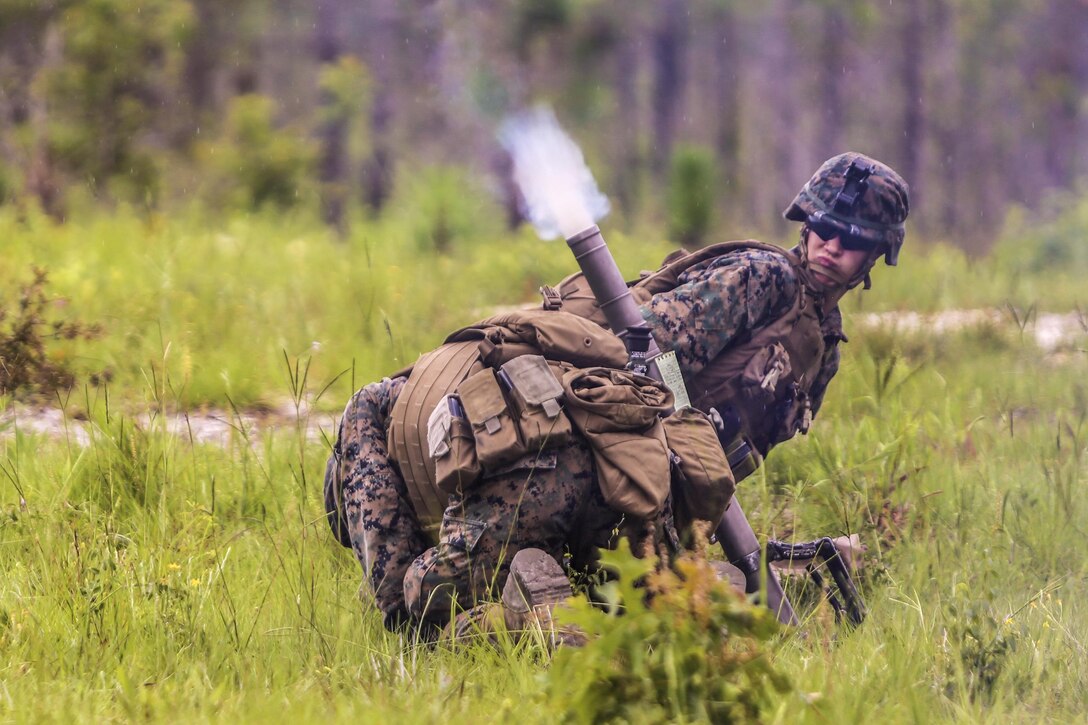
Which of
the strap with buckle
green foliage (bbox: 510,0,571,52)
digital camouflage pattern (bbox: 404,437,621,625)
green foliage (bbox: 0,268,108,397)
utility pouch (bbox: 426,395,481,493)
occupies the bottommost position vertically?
digital camouflage pattern (bbox: 404,437,621,625)

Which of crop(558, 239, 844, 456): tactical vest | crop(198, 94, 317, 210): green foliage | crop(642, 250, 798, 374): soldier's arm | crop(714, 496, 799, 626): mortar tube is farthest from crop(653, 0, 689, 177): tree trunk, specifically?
crop(714, 496, 799, 626): mortar tube

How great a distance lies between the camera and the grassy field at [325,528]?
3.04 metres

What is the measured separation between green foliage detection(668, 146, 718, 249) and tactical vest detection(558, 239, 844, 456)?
7099 mm

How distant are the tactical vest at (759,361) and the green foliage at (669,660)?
1589 mm

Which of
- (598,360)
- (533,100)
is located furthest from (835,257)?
(533,100)

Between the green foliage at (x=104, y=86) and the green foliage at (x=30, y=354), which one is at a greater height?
the green foliage at (x=104, y=86)

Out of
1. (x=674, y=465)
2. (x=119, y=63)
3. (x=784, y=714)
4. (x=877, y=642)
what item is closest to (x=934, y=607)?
(x=877, y=642)

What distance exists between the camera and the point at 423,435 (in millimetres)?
3566

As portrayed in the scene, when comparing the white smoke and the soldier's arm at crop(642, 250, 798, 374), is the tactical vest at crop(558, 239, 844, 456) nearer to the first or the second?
the soldier's arm at crop(642, 250, 798, 374)

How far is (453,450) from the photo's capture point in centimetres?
334

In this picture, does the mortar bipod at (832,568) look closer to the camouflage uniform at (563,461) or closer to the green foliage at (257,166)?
the camouflage uniform at (563,461)

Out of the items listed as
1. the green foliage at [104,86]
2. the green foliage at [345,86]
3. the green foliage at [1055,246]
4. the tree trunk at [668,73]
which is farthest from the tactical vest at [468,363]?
the tree trunk at [668,73]

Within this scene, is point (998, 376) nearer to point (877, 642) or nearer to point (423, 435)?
point (877, 642)

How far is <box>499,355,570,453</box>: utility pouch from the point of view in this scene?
3320 millimetres
